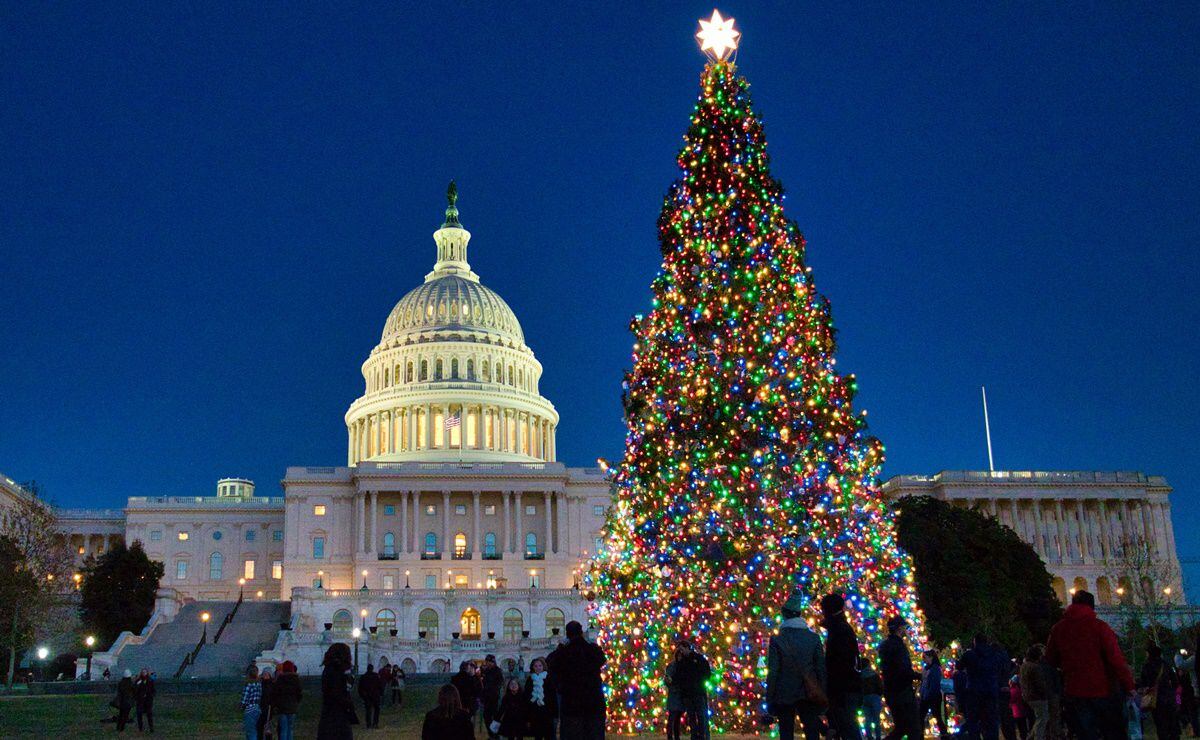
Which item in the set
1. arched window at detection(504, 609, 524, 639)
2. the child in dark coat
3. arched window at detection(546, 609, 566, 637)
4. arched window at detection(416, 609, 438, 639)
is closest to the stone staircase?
arched window at detection(416, 609, 438, 639)

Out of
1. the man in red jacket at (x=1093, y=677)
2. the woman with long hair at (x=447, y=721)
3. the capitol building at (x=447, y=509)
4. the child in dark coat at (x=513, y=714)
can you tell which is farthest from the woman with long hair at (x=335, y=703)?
the capitol building at (x=447, y=509)

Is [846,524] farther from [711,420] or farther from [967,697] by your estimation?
Answer: [967,697]

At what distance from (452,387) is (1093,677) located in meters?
108

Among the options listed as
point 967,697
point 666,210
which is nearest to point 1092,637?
point 967,697

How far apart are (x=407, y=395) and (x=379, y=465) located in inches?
571

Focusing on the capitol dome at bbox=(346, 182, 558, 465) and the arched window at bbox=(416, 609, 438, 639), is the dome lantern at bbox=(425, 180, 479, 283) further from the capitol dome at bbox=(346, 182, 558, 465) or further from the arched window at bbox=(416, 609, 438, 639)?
the arched window at bbox=(416, 609, 438, 639)

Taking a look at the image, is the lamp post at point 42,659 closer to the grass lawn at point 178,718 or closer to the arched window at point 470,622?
the arched window at point 470,622

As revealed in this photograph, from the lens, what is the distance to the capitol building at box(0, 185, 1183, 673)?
104125 millimetres

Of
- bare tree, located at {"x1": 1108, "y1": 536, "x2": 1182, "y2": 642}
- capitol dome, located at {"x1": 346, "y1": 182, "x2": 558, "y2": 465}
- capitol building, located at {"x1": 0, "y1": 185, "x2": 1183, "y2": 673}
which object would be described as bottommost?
bare tree, located at {"x1": 1108, "y1": 536, "x2": 1182, "y2": 642}

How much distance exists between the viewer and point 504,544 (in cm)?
10544

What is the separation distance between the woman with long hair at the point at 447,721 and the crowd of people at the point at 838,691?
1cm

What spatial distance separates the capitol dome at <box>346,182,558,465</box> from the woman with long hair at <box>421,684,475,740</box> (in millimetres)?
103158

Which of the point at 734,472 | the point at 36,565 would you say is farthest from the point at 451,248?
the point at 734,472

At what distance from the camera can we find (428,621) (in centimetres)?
8612
